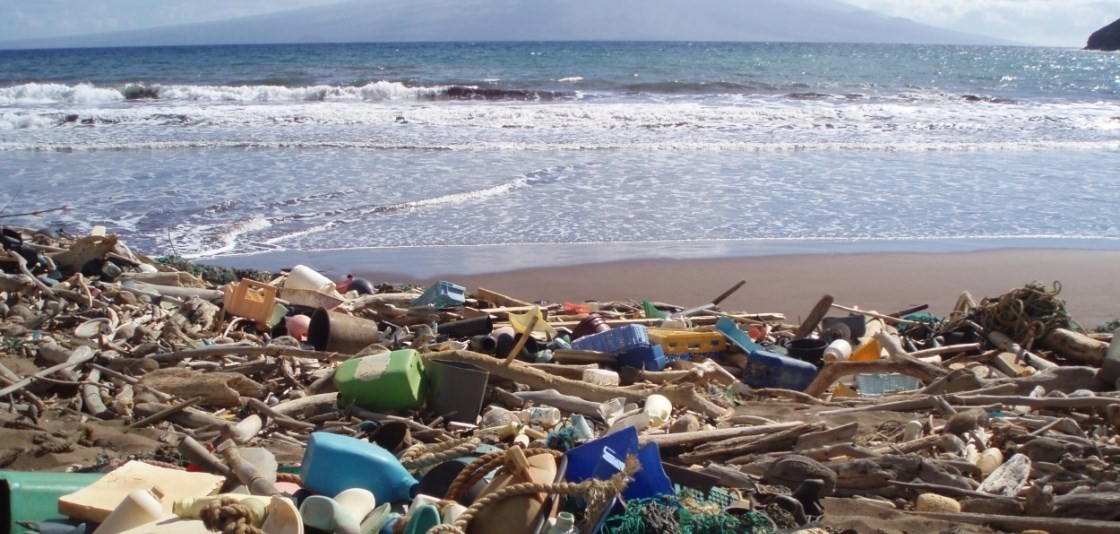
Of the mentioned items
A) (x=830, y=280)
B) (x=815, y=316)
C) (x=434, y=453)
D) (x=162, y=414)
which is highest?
(x=434, y=453)

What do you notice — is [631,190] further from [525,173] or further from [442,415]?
[442,415]

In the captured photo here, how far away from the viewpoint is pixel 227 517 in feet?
8.39

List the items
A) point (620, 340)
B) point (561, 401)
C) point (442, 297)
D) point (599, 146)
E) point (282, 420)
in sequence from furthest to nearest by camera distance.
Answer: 1. point (599, 146)
2. point (442, 297)
3. point (620, 340)
4. point (561, 401)
5. point (282, 420)

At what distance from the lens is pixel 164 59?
43.6m

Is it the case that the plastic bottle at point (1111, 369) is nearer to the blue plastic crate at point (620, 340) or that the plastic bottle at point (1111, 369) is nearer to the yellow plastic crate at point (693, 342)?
the yellow plastic crate at point (693, 342)

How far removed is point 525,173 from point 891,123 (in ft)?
38.1

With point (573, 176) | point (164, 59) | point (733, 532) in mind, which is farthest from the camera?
point (164, 59)

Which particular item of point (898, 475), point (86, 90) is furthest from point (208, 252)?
point (86, 90)

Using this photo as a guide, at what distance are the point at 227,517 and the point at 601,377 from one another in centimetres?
258

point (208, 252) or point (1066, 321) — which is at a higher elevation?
point (1066, 321)

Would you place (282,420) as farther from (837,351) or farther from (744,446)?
(837,351)

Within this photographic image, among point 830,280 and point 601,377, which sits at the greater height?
point 601,377

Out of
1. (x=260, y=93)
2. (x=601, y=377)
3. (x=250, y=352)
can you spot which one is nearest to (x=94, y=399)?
(x=250, y=352)

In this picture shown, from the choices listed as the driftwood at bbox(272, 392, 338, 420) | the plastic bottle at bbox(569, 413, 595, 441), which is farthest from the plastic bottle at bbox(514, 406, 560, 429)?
the driftwood at bbox(272, 392, 338, 420)
